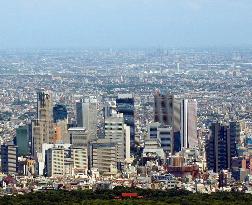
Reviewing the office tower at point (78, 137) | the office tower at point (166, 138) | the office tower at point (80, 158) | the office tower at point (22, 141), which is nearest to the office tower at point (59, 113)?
the office tower at point (22, 141)

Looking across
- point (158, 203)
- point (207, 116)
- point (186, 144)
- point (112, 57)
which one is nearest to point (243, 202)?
point (158, 203)

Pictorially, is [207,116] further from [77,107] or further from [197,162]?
[197,162]

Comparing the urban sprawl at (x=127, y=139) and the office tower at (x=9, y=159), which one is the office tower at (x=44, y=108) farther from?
the office tower at (x=9, y=159)

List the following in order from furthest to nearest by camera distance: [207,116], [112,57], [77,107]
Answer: [112,57], [207,116], [77,107]

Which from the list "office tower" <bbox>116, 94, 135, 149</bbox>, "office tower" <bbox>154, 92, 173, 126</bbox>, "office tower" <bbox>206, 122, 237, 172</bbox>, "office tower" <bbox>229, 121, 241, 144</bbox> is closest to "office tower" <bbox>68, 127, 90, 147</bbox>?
"office tower" <bbox>116, 94, 135, 149</bbox>

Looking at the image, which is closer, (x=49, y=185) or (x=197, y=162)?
(x=49, y=185)

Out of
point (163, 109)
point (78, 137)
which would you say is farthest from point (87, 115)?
point (78, 137)

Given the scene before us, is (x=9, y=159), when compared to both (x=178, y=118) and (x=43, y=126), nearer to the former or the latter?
(x=43, y=126)
